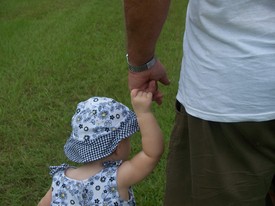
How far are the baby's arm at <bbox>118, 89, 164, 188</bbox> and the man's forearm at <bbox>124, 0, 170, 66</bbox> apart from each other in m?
0.17

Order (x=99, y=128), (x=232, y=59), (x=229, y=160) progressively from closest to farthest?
(x=232, y=59) < (x=229, y=160) < (x=99, y=128)

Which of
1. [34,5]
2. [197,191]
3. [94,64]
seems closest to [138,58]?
[197,191]

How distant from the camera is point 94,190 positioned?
206cm

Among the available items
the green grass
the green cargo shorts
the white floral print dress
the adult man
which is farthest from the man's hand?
the green grass

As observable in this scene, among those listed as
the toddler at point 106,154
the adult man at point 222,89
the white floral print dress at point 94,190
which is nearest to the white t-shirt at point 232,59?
the adult man at point 222,89

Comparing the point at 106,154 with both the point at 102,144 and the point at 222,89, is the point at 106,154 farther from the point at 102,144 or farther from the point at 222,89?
the point at 222,89

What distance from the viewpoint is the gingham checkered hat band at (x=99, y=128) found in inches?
79.1

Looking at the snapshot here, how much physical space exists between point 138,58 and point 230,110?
375mm

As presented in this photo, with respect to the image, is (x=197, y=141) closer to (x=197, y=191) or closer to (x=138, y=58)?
(x=197, y=191)

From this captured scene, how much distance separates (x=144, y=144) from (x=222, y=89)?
0.49 metres

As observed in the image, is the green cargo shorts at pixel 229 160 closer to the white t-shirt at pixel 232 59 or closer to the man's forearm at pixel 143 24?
the white t-shirt at pixel 232 59

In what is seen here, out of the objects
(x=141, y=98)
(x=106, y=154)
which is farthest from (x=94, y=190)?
(x=141, y=98)

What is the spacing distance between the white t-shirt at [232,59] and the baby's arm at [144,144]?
0.28 m

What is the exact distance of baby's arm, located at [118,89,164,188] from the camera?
1.92 meters
